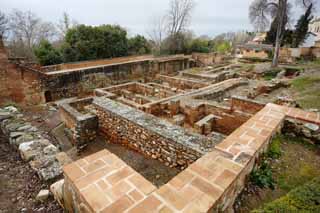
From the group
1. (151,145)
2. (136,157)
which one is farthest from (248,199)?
(136,157)

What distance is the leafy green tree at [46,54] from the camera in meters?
11.7

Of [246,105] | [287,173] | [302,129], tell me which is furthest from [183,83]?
[287,173]

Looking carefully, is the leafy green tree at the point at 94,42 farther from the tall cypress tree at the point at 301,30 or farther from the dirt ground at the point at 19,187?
the tall cypress tree at the point at 301,30

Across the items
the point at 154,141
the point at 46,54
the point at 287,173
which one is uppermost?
the point at 46,54

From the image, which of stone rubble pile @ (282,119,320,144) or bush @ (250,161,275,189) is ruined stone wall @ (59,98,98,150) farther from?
stone rubble pile @ (282,119,320,144)

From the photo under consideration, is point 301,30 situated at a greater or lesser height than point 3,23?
greater

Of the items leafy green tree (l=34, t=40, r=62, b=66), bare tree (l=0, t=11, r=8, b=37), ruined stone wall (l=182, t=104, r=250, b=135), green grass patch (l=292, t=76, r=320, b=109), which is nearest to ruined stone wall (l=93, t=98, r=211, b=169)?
ruined stone wall (l=182, t=104, r=250, b=135)

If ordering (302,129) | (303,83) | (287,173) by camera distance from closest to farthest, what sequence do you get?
(287,173) → (302,129) → (303,83)

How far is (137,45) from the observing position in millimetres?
18047

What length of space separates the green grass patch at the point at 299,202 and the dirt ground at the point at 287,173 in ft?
0.95

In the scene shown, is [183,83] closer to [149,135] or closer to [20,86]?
[149,135]

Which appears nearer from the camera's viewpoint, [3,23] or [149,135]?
[149,135]

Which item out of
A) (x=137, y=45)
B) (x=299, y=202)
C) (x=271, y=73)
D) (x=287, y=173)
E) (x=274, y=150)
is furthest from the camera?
(x=137, y=45)

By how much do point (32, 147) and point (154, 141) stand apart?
2187 millimetres
